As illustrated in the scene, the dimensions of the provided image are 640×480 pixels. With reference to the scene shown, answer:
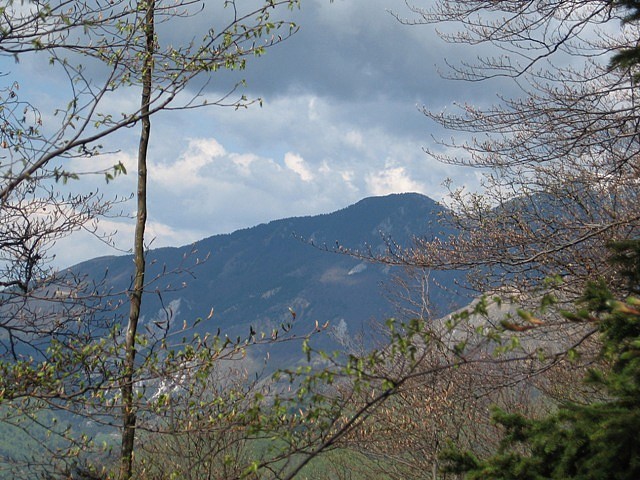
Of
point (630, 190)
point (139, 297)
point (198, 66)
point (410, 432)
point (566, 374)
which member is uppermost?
point (198, 66)

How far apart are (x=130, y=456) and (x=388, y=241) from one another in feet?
18.8

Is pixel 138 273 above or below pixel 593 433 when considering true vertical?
above

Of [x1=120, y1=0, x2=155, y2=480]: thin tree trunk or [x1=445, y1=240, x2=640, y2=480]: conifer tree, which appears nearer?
[x1=445, y1=240, x2=640, y2=480]: conifer tree

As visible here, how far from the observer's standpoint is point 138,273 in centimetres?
779

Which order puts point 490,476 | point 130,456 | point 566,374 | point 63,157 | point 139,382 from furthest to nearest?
point 566,374, point 130,456, point 139,382, point 63,157, point 490,476

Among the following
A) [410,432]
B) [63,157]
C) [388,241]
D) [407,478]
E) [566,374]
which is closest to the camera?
[63,157]

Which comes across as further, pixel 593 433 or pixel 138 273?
pixel 138 273

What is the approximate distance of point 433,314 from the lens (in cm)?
2033

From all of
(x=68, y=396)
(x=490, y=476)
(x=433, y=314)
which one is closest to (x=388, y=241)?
(x=68, y=396)

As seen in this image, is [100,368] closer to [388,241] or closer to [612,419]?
[612,419]

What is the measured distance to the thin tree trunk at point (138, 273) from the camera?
21.1 ft

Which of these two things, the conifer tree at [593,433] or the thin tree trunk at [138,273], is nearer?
the conifer tree at [593,433]

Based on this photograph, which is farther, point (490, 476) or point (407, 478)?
point (407, 478)

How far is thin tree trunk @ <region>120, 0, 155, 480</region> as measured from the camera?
644cm
